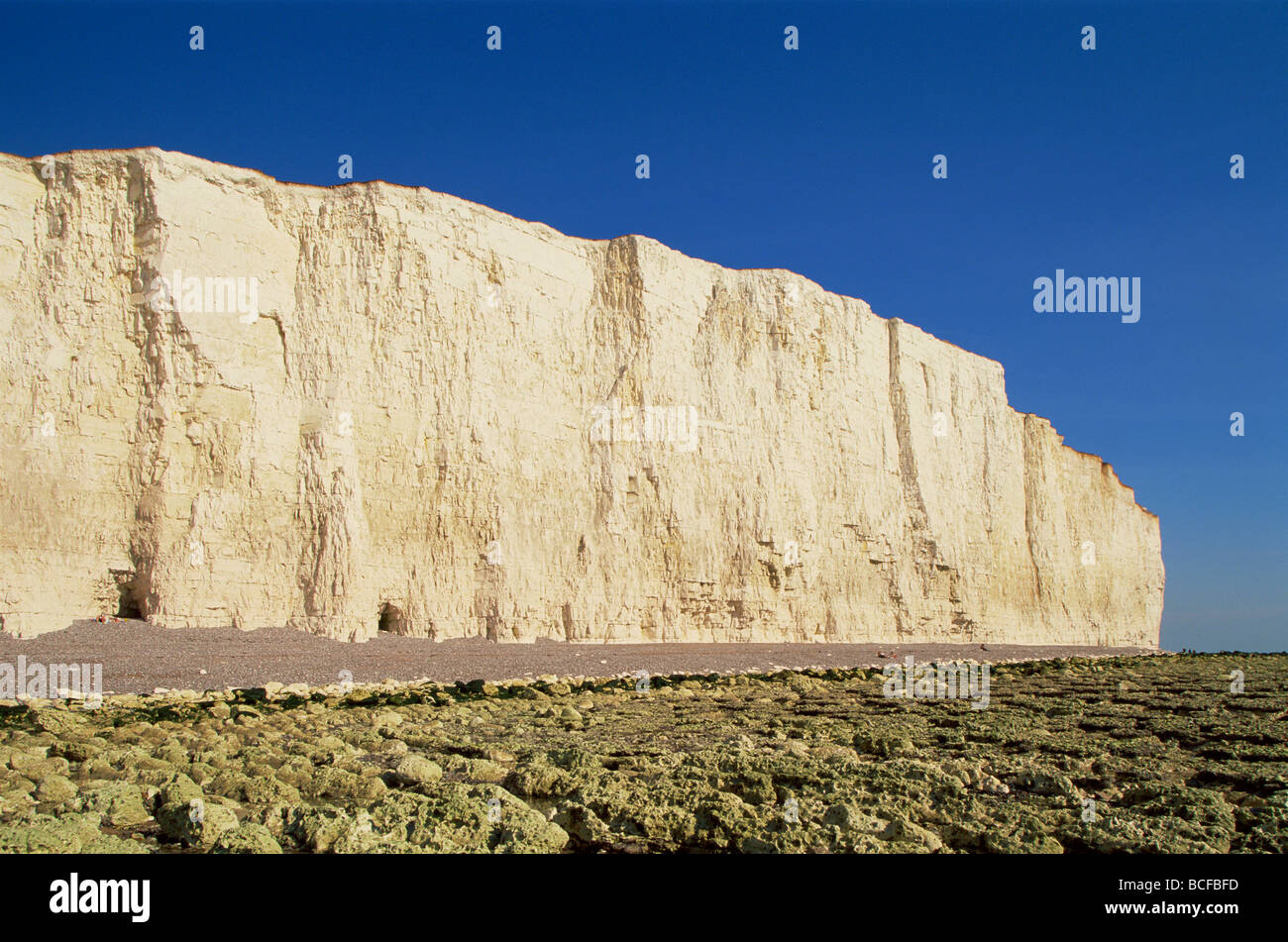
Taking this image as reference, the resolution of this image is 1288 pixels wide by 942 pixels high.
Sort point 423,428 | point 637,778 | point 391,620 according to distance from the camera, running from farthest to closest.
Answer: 1. point 423,428
2. point 391,620
3. point 637,778

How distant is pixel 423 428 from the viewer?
2248 centimetres

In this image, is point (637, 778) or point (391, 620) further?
point (391, 620)

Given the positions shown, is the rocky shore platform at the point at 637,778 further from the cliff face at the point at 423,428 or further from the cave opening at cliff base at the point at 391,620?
the cave opening at cliff base at the point at 391,620

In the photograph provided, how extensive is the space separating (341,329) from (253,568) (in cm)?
642

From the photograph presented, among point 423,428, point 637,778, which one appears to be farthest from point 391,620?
point 637,778

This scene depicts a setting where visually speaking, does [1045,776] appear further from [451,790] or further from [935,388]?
[935,388]

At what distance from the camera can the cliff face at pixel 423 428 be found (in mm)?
18562

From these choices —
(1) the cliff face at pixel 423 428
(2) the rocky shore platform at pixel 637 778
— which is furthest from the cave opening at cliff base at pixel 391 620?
(2) the rocky shore platform at pixel 637 778

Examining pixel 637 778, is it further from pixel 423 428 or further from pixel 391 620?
pixel 423 428

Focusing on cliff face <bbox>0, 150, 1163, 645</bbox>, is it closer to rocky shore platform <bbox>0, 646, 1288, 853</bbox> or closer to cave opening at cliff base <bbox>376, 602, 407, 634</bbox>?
cave opening at cliff base <bbox>376, 602, 407, 634</bbox>

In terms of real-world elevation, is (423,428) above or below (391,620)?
above

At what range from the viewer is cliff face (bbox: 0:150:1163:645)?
18.6 meters
